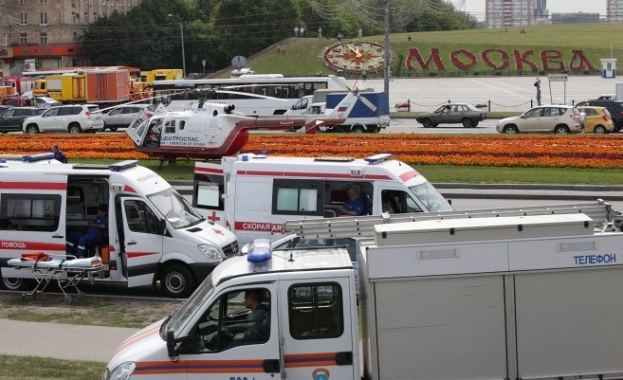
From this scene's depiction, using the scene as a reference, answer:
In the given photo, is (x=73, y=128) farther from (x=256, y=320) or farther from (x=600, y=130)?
(x=256, y=320)

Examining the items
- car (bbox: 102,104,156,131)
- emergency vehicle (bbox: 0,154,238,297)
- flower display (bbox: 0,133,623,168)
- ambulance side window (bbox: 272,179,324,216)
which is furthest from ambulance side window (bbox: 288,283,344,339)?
car (bbox: 102,104,156,131)

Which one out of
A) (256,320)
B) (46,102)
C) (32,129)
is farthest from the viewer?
(46,102)

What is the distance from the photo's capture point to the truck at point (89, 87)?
73.2 metres

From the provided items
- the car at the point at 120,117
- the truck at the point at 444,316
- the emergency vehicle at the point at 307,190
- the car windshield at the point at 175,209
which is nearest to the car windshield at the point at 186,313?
the truck at the point at 444,316

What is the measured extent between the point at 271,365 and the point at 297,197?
8427 mm

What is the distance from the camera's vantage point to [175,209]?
57.2ft

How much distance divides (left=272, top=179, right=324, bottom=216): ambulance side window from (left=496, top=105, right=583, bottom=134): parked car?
27.0 meters

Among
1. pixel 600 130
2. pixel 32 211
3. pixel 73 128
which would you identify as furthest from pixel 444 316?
pixel 73 128

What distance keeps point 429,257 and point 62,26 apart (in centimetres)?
11276

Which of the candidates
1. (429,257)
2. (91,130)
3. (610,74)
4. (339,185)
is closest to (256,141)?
(91,130)

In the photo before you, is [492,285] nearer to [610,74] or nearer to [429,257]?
[429,257]

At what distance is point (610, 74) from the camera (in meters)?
85.9

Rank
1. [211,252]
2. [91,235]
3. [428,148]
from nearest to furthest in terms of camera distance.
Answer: [211,252] → [91,235] → [428,148]

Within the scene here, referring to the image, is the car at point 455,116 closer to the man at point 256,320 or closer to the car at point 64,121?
the car at point 64,121
